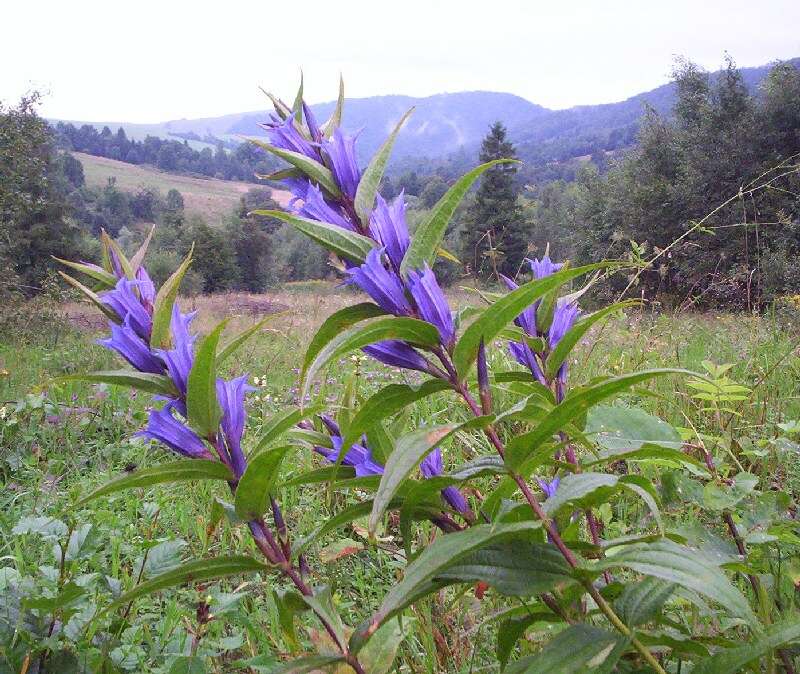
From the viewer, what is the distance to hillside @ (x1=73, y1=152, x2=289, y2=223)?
75.8 metres

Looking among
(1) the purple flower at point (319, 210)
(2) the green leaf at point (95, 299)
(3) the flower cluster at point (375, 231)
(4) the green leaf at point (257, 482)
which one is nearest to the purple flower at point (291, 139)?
(3) the flower cluster at point (375, 231)

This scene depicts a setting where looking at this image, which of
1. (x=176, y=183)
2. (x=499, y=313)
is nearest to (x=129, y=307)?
(x=499, y=313)

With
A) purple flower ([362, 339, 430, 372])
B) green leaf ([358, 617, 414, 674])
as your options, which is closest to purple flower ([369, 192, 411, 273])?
purple flower ([362, 339, 430, 372])

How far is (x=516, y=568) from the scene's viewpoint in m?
0.80

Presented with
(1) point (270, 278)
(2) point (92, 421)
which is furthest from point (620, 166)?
(2) point (92, 421)

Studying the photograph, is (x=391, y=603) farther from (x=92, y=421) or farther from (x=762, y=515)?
(x=92, y=421)

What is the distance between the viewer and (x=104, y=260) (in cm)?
97

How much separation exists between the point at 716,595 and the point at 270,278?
44360 mm

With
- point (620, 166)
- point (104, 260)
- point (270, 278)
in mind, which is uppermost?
point (620, 166)

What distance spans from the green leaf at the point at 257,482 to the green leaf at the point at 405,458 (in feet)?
0.56

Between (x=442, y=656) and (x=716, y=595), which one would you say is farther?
(x=442, y=656)

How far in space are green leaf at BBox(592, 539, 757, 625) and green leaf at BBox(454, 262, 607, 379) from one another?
0.98ft

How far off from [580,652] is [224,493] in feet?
6.62

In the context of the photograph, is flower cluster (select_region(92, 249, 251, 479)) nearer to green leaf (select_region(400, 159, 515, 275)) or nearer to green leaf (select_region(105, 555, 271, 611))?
green leaf (select_region(105, 555, 271, 611))
